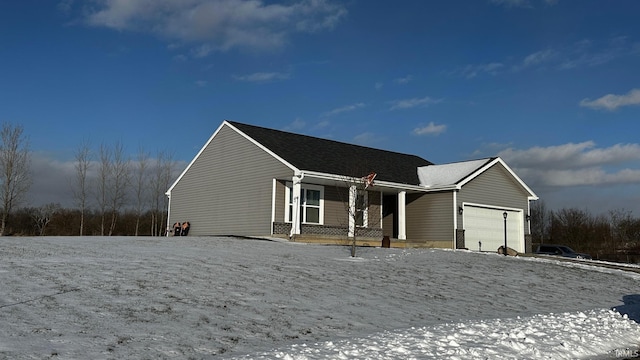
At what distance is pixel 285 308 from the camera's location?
10398mm

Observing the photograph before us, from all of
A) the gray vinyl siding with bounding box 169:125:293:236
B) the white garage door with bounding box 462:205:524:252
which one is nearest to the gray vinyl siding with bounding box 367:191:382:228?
the white garage door with bounding box 462:205:524:252

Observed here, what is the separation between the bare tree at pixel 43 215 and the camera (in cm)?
5000

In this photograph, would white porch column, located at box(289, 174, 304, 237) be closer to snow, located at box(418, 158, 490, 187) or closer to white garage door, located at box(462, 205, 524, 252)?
snow, located at box(418, 158, 490, 187)

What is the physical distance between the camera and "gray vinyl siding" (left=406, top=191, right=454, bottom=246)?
28.1m

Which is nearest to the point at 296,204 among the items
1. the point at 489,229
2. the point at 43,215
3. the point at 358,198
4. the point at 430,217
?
the point at 358,198

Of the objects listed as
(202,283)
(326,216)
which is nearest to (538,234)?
(326,216)

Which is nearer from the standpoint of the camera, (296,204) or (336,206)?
(296,204)

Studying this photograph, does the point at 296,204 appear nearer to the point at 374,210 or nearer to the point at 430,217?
the point at 374,210

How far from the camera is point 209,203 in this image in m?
28.7

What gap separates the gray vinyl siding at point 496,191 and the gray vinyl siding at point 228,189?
32.2 ft

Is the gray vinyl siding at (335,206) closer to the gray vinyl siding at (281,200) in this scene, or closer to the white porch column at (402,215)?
the gray vinyl siding at (281,200)

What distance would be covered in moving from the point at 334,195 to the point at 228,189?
520 cm

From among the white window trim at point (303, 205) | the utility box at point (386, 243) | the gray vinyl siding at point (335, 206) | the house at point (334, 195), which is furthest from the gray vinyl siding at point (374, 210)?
the white window trim at point (303, 205)

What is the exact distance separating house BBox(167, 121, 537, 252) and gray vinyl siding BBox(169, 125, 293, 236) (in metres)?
0.05
